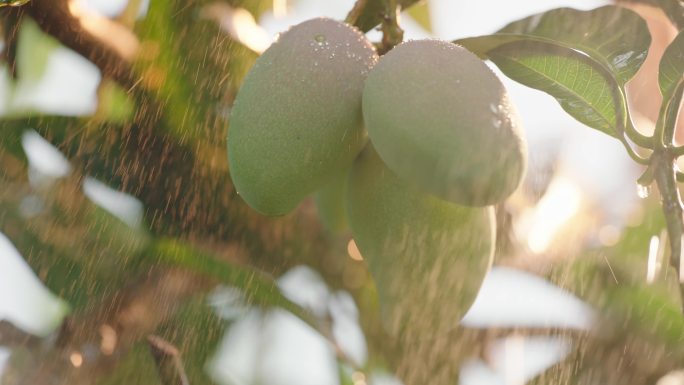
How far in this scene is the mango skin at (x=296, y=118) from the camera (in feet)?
1.90

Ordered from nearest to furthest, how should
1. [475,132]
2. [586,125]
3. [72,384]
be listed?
[475,132] < [586,125] < [72,384]

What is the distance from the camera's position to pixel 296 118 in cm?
58

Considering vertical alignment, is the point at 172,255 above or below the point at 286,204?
below

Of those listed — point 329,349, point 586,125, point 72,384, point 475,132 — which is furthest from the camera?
point 329,349

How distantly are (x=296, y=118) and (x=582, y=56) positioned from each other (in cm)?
23

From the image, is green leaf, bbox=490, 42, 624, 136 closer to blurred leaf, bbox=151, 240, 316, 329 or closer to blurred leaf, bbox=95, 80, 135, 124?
blurred leaf, bbox=151, 240, 316, 329

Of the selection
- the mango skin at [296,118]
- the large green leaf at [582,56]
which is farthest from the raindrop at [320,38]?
the large green leaf at [582,56]

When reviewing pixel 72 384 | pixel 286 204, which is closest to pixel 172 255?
pixel 72 384

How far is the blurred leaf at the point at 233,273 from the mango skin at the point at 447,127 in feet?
0.82

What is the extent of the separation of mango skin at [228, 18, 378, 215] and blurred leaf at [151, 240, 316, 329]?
7.7 inches

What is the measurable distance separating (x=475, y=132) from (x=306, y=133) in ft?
0.34

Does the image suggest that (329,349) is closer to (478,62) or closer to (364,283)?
(364,283)

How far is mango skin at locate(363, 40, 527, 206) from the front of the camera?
540 millimetres

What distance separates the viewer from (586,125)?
0.70 meters
